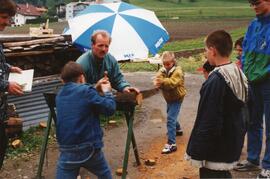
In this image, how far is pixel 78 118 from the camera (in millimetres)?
4309

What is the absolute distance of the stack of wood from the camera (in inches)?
338

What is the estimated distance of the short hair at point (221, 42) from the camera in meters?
3.85

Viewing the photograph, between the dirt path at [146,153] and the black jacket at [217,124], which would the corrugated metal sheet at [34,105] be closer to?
the dirt path at [146,153]

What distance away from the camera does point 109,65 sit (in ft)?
18.6

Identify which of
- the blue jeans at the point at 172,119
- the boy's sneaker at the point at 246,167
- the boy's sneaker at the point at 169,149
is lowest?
the boy's sneaker at the point at 169,149

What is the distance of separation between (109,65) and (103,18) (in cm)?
189

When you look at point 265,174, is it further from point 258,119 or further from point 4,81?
point 4,81

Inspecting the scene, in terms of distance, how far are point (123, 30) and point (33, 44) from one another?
2401 millimetres

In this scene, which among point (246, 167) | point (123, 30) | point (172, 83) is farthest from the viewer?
point (123, 30)

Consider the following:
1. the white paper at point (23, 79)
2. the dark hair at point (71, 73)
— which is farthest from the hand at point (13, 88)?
the dark hair at point (71, 73)

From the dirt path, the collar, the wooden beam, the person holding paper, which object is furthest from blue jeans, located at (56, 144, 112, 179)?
the wooden beam

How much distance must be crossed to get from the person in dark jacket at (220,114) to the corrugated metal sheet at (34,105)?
4666 millimetres

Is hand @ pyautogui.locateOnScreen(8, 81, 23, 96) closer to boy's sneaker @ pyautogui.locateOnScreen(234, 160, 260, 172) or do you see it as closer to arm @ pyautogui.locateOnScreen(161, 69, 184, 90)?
arm @ pyautogui.locateOnScreen(161, 69, 184, 90)

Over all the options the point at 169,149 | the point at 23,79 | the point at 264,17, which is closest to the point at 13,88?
the point at 23,79
